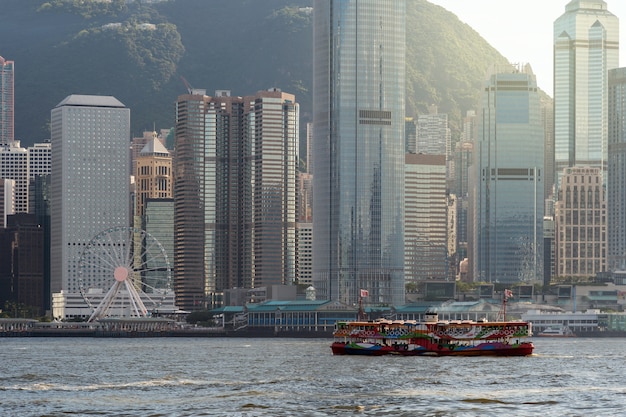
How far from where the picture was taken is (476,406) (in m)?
122

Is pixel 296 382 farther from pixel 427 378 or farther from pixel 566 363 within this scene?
pixel 566 363

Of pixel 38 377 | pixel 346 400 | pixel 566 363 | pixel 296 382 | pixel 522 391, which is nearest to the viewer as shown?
pixel 346 400

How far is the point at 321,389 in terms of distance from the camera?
452 feet

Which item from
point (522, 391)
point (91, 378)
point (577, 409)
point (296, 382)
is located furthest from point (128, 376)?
point (577, 409)

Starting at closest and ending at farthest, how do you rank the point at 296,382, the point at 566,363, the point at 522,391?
the point at 522,391, the point at 296,382, the point at 566,363

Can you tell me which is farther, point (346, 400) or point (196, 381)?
point (196, 381)

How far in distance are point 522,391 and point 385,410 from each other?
2280 centimetres

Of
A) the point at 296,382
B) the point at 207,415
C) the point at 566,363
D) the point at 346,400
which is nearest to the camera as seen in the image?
the point at 207,415

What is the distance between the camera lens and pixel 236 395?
5177 inches

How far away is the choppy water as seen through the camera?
4685 inches

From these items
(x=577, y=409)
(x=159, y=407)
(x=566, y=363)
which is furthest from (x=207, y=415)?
(x=566, y=363)

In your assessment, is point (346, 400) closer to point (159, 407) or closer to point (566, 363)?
Answer: point (159, 407)

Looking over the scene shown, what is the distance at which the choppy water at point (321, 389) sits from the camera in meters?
119

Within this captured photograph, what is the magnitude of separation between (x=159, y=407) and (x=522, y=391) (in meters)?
35.9
